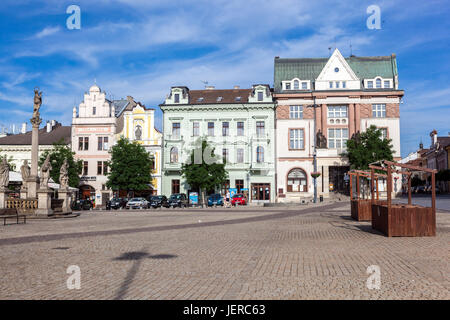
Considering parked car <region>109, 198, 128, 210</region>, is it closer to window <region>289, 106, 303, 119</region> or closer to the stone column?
the stone column

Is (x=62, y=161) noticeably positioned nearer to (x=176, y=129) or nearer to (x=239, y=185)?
(x=176, y=129)

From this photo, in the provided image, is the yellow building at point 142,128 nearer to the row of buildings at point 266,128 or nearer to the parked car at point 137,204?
the row of buildings at point 266,128

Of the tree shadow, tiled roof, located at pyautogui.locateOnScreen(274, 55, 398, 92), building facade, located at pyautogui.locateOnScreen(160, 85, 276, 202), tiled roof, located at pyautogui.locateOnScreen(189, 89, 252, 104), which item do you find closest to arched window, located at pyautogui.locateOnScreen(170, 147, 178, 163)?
building facade, located at pyautogui.locateOnScreen(160, 85, 276, 202)

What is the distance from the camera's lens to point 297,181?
2084 inches

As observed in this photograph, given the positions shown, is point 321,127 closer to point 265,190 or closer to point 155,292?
point 265,190

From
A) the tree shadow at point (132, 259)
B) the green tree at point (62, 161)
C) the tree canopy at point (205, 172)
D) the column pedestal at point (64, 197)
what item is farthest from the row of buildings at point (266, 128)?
the tree shadow at point (132, 259)

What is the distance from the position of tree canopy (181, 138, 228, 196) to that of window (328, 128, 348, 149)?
14.3m

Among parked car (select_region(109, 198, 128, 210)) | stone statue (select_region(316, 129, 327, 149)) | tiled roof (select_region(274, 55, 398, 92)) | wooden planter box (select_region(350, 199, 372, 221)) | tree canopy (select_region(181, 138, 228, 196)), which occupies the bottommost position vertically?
parked car (select_region(109, 198, 128, 210))

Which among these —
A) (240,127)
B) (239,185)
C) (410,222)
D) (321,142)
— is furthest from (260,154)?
(410,222)

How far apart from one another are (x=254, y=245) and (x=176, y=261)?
130 inches

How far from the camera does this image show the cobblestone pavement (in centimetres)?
655

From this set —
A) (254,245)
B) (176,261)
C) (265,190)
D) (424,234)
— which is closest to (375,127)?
(265,190)

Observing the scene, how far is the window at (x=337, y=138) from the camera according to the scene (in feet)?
175

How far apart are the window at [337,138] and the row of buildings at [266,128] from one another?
0.39ft
